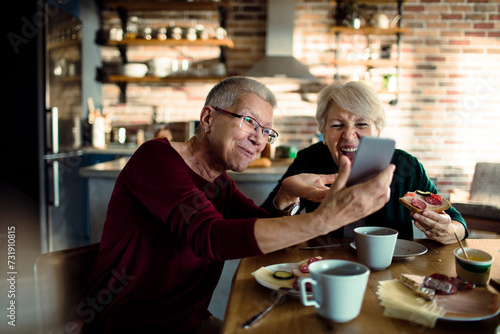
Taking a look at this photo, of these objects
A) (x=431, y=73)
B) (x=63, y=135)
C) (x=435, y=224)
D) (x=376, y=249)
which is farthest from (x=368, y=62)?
(x=376, y=249)

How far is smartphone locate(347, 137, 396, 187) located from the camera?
757 millimetres

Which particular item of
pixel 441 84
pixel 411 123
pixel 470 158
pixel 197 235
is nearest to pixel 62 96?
pixel 197 235

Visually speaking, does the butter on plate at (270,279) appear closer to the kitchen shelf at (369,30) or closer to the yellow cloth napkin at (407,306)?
the yellow cloth napkin at (407,306)

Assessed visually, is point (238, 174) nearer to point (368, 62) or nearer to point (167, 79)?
point (167, 79)

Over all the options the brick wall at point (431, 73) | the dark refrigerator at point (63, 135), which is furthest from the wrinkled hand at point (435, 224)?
the brick wall at point (431, 73)

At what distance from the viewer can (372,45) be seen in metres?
4.55

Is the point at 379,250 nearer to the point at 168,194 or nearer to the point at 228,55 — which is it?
the point at 168,194

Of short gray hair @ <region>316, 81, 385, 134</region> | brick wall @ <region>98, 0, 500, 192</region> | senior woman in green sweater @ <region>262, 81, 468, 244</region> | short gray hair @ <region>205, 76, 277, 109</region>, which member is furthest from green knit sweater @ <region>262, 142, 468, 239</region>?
brick wall @ <region>98, 0, 500, 192</region>

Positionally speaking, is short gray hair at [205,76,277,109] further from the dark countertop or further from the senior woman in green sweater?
the dark countertop

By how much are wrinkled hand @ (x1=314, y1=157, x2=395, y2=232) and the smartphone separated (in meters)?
0.02

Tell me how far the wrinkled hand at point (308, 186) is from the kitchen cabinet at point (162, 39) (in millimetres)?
3318

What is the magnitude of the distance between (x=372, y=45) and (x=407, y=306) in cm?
428

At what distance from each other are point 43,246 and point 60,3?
214 cm

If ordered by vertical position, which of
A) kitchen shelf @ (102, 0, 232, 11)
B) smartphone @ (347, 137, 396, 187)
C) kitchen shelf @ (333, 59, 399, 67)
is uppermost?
kitchen shelf @ (102, 0, 232, 11)
